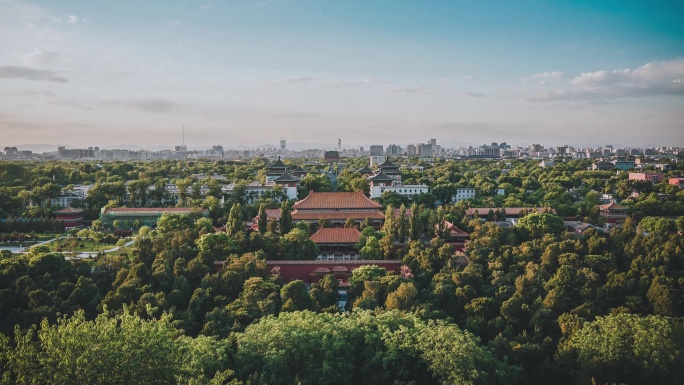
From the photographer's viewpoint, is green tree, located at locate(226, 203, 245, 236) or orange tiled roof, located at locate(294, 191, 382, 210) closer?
green tree, located at locate(226, 203, 245, 236)

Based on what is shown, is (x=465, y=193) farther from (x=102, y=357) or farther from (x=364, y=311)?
(x=102, y=357)

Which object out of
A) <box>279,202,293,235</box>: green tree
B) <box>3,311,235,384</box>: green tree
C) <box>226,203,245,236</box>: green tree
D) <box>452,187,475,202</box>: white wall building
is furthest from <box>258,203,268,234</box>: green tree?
<box>452,187,475,202</box>: white wall building

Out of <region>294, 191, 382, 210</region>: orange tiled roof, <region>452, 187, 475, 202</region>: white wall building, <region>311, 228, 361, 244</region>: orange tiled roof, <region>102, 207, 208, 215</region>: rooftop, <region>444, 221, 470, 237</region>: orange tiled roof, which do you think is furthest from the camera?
<region>452, 187, 475, 202</region>: white wall building

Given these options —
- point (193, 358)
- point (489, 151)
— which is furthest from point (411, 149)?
point (193, 358)

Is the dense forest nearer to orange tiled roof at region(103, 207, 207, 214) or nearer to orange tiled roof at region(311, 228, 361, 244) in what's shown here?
orange tiled roof at region(311, 228, 361, 244)

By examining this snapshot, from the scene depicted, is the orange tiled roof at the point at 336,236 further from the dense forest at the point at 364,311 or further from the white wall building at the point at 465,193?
the white wall building at the point at 465,193

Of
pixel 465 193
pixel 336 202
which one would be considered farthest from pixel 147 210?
pixel 465 193

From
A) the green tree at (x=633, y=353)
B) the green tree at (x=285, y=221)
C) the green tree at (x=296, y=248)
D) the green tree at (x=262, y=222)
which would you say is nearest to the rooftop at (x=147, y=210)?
the green tree at (x=262, y=222)
